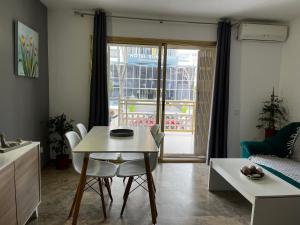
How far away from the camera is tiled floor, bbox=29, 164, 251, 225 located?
7.68 ft

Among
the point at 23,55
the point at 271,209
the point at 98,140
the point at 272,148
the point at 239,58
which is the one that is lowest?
the point at 271,209

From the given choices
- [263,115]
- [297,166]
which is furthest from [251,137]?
[297,166]

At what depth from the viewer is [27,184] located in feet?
6.72

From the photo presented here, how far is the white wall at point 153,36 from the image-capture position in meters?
3.80

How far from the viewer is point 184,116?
5930 millimetres

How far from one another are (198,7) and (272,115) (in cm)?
221

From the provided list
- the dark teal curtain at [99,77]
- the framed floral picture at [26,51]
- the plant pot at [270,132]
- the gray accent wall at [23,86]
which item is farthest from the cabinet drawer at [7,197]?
the plant pot at [270,132]

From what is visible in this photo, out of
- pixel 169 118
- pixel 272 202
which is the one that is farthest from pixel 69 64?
pixel 272 202

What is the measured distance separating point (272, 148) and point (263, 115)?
3.56 feet

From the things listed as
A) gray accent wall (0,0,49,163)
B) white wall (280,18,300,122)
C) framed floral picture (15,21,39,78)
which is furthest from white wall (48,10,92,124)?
white wall (280,18,300,122)

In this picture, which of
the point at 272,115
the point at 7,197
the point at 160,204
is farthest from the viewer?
the point at 272,115

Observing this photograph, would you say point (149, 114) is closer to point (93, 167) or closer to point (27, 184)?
point (93, 167)

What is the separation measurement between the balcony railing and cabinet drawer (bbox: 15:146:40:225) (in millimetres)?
2294

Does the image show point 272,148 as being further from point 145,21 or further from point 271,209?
point 145,21
